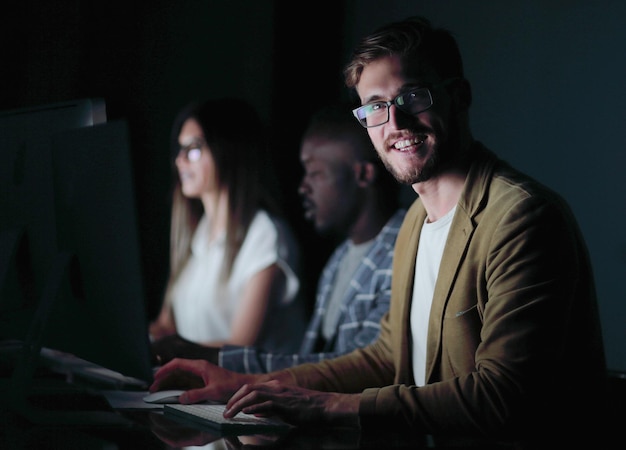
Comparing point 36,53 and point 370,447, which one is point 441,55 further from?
point 36,53

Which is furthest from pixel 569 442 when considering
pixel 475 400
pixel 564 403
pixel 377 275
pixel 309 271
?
pixel 309 271

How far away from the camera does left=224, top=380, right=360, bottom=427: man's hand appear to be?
125 cm

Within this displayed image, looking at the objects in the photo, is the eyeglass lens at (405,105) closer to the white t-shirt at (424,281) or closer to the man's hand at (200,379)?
the white t-shirt at (424,281)

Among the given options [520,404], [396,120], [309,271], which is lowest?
[309,271]

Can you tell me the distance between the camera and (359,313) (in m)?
2.41

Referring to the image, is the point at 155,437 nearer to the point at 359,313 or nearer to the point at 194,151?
the point at 359,313

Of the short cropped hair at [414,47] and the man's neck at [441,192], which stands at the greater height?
the short cropped hair at [414,47]

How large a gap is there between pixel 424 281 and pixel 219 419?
597 mm

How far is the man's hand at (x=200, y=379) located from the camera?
4.94 feet

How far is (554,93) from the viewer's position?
312 centimetres

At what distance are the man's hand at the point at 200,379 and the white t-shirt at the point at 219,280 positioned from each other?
157 cm

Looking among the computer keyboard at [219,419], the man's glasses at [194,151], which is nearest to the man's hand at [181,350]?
the computer keyboard at [219,419]

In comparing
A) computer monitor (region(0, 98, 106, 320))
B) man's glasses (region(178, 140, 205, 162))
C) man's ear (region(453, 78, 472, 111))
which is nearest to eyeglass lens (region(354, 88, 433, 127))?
man's ear (region(453, 78, 472, 111))

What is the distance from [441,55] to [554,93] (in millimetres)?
1685
